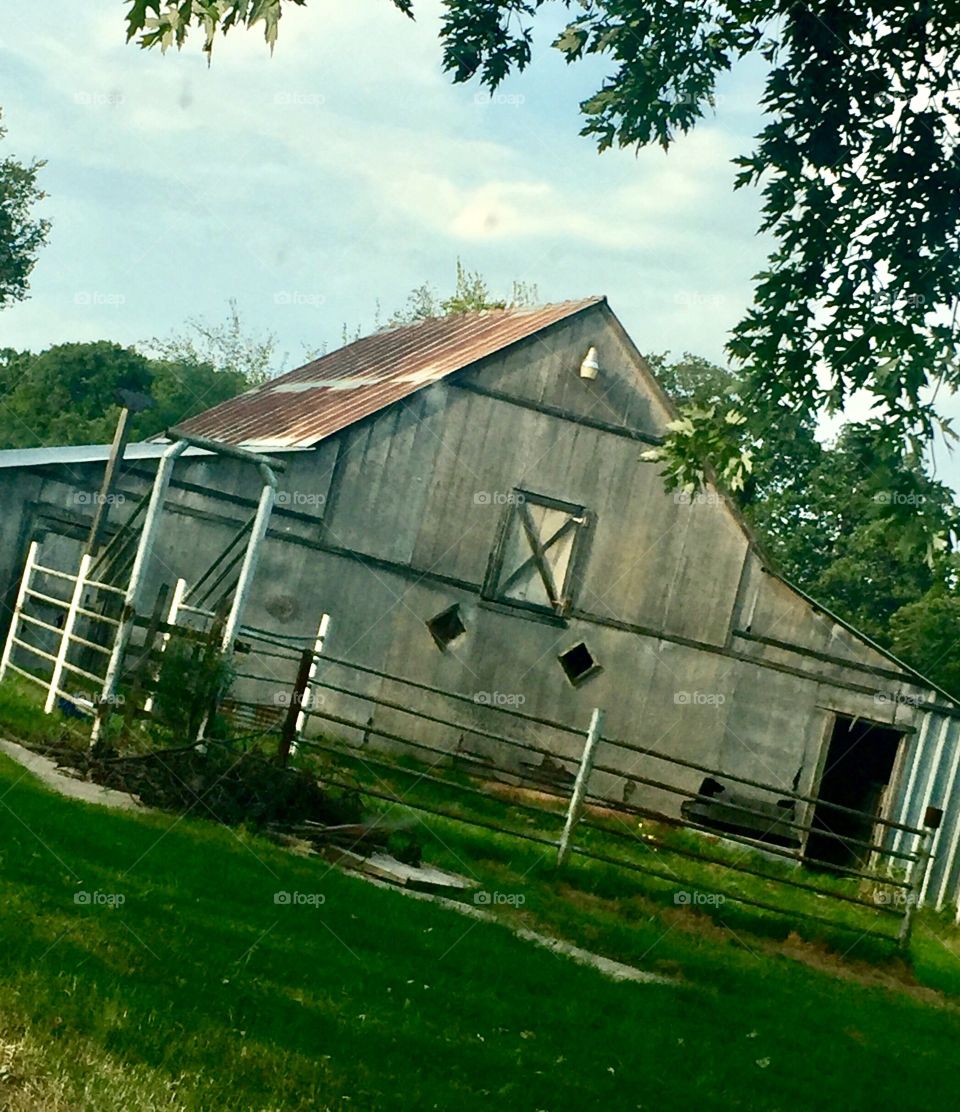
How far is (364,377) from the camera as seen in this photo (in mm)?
25641

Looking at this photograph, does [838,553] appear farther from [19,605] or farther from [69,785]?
[69,785]

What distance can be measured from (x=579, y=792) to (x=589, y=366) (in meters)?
9.56

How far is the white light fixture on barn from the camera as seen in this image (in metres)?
22.9

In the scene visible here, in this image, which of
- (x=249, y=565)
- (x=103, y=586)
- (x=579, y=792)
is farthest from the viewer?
(x=103, y=586)

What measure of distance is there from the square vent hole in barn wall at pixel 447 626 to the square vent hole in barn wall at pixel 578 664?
150cm

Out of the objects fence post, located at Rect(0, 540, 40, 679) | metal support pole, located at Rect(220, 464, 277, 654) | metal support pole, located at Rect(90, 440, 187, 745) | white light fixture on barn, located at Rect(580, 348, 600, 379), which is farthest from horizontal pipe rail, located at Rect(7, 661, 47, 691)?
white light fixture on barn, located at Rect(580, 348, 600, 379)

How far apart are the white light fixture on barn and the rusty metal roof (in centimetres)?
65

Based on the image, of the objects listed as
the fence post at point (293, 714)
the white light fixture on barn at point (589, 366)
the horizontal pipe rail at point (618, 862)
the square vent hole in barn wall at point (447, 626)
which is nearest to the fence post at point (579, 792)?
the horizontal pipe rail at point (618, 862)

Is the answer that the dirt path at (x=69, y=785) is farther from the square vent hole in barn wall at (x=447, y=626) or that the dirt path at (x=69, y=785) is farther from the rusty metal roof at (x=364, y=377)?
the square vent hole in barn wall at (x=447, y=626)

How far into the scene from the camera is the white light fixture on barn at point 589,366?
75.1 ft

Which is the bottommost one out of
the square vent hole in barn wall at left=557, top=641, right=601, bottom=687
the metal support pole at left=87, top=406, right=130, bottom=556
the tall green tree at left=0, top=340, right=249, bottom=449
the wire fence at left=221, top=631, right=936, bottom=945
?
the wire fence at left=221, top=631, right=936, bottom=945

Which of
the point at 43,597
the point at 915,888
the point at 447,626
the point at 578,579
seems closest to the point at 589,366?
the point at 578,579

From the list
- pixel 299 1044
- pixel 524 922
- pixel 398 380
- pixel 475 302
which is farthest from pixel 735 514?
pixel 475 302

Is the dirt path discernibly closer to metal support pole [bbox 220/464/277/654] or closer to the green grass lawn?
the green grass lawn
